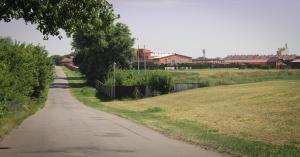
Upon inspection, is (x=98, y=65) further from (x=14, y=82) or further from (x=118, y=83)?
(x=14, y=82)

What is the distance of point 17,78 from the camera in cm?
3541

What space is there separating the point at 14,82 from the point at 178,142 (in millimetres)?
14270

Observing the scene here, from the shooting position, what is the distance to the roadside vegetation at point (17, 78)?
28.0 meters

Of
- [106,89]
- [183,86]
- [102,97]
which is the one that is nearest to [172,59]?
[106,89]

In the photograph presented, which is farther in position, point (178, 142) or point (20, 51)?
point (20, 51)

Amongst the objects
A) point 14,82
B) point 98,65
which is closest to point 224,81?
point 98,65

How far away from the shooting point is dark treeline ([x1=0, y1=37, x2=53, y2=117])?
28.2 m

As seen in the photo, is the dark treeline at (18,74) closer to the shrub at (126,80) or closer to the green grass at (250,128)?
the green grass at (250,128)

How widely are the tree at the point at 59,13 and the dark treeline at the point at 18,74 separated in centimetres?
870

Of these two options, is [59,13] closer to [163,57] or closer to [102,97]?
[102,97]

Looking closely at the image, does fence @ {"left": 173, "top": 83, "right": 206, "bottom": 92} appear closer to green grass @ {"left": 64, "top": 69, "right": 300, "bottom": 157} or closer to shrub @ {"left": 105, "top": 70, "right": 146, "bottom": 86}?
shrub @ {"left": 105, "top": 70, "right": 146, "bottom": 86}

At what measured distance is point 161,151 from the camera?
712 inches

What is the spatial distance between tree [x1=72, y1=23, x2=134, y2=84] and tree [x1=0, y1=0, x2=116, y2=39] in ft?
278

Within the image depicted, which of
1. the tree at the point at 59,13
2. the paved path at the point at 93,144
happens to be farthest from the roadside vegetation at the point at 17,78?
the tree at the point at 59,13
